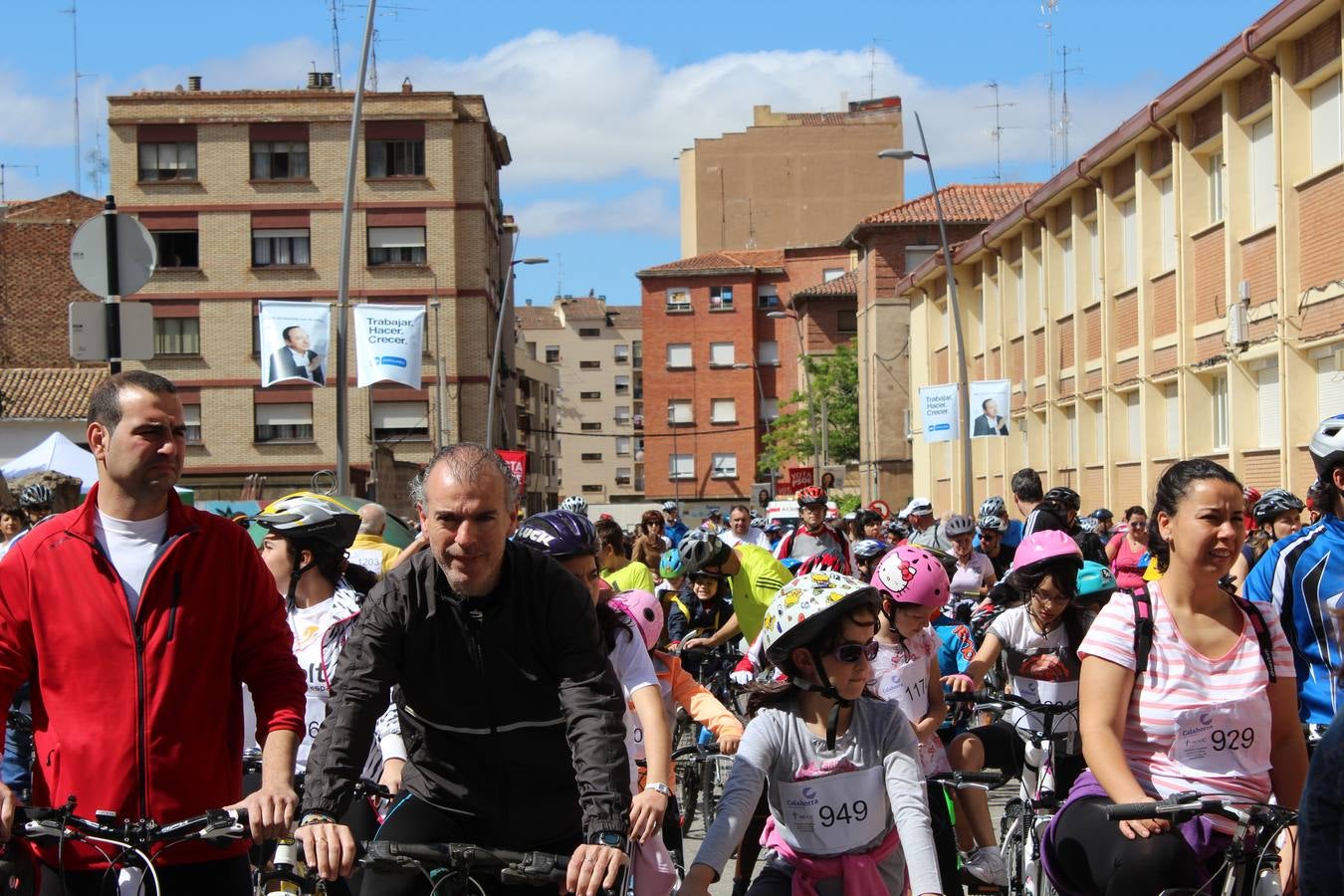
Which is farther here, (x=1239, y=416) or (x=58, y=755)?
(x=1239, y=416)

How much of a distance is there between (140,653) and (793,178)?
10135 centimetres

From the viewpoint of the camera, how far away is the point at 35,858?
4.27m

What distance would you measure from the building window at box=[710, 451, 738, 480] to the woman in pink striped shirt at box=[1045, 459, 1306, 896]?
97.0 meters

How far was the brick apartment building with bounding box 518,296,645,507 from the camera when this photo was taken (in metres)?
142

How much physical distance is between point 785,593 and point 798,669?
0.23 metres

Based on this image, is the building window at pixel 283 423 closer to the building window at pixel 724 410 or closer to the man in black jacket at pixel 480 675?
the building window at pixel 724 410

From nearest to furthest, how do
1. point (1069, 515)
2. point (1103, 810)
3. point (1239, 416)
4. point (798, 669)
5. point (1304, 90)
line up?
point (1103, 810), point (798, 669), point (1069, 515), point (1304, 90), point (1239, 416)

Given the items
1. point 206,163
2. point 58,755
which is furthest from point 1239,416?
point 206,163

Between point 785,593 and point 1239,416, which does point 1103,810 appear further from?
point 1239,416

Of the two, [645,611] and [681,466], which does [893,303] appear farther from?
[645,611]

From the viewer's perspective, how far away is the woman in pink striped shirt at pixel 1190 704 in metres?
4.68

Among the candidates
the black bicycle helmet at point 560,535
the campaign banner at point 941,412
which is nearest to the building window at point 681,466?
the campaign banner at point 941,412

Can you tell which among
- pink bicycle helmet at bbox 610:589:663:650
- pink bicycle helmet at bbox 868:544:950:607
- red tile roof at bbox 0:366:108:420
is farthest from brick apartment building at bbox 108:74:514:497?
pink bicycle helmet at bbox 868:544:950:607

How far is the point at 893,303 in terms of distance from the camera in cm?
6475
